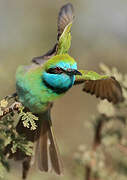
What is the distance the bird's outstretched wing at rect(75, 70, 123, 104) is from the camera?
316 centimetres

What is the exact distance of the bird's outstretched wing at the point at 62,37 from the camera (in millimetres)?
3004

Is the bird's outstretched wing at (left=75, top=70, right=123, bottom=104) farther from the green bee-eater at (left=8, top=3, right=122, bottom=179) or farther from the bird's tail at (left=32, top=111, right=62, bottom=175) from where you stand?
the bird's tail at (left=32, top=111, right=62, bottom=175)

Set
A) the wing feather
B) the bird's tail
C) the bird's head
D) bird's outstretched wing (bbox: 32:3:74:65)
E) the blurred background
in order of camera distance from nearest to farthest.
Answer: the bird's head
bird's outstretched wing (bbox: 32:3:74:65)
the bird's tail
the wing feather
the blurred background

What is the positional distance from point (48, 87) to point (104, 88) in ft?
2.47

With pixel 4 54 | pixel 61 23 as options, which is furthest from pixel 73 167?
pixel 4 54

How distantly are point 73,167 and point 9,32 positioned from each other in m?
2.82

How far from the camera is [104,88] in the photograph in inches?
137

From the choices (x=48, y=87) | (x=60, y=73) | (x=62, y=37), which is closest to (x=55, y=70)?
(x=60, y=73)

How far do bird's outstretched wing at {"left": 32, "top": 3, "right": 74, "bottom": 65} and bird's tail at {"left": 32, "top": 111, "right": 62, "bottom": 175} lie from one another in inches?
18.7

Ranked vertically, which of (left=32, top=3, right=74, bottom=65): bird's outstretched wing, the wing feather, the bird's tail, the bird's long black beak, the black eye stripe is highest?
(left=32, top=3, right=74, bottom=65): bird's outstretched wing

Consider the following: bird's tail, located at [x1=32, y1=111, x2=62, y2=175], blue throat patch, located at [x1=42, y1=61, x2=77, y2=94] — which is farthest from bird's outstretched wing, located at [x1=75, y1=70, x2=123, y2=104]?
bird's tail, located at [x1=32, y1=111, x2=62, y2=175]

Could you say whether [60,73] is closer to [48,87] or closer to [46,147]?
[48,87]

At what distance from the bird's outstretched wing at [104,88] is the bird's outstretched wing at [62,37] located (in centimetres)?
28

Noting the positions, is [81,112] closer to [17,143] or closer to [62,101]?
[62,101]
